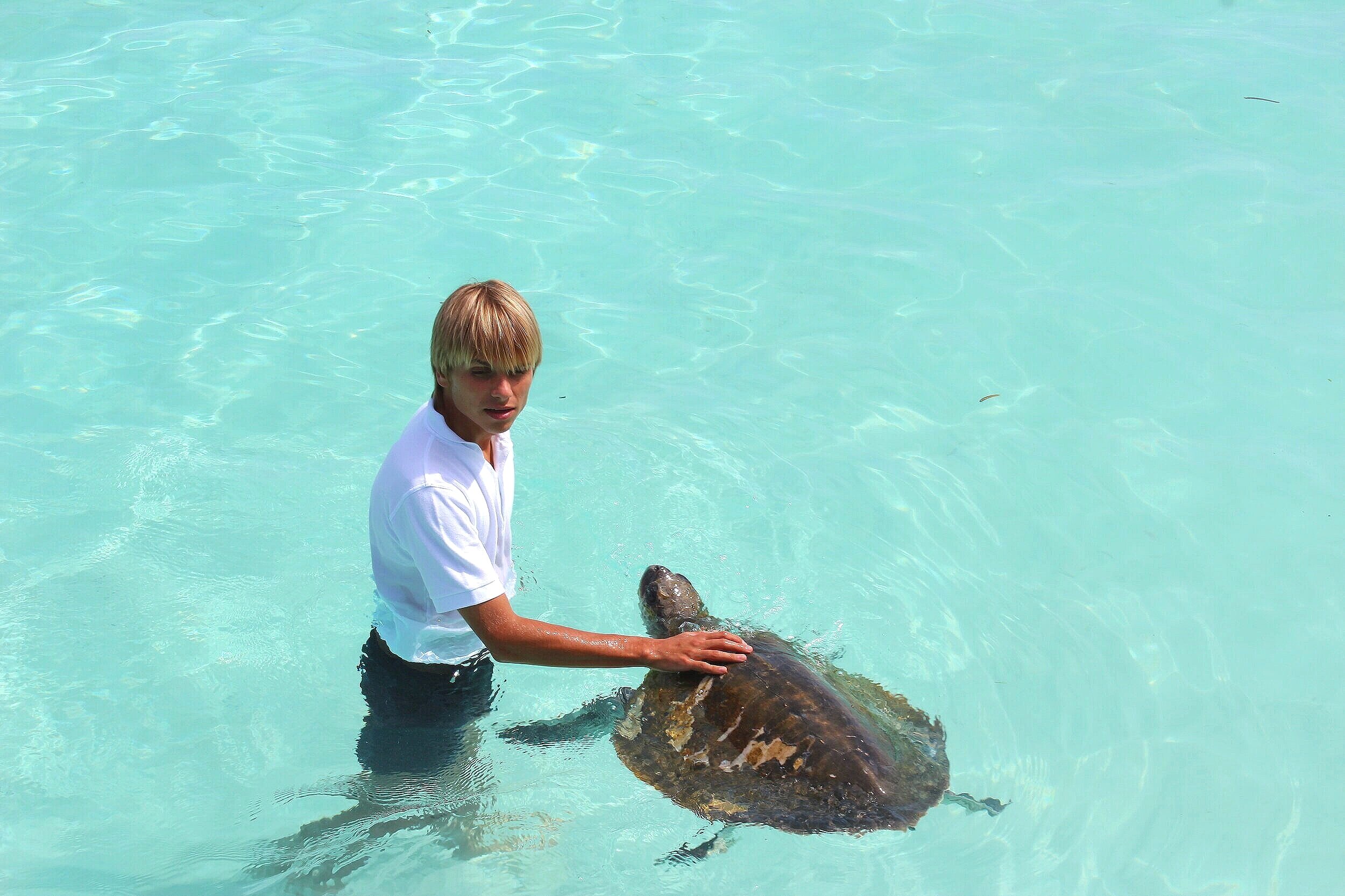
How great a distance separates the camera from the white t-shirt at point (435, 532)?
2688 mm

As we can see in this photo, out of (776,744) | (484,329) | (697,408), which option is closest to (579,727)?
(776,744)

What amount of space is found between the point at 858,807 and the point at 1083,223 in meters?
5.17

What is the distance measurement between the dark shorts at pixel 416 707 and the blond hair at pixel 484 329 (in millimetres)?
974

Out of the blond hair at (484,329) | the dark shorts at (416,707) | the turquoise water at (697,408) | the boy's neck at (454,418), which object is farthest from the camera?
the turquoise water at (697,408)

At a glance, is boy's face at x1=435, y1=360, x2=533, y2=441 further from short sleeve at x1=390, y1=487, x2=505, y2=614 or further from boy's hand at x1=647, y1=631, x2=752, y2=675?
boy's hand at x1=647, y1=631, x2=752, y2=675

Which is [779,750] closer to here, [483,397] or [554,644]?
[554,644]

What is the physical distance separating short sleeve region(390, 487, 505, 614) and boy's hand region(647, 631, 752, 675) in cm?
52

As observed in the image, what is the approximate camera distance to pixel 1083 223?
22.6 feet

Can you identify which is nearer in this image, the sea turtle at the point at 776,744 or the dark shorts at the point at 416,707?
the sea turtle at the point at 776,744

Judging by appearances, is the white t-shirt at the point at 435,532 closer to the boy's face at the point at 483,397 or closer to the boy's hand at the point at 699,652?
the boy's face at the point at 483,397

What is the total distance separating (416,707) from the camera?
3.18 meters

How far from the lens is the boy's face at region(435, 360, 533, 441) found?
2.70 m

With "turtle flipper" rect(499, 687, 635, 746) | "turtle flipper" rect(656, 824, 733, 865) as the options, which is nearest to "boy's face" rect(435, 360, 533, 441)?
"turtle flipper" rect(499, 687, 635, 746)

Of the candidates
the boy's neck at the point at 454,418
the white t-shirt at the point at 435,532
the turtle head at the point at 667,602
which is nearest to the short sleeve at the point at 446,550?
the white t-shirt at the point at 435,532
